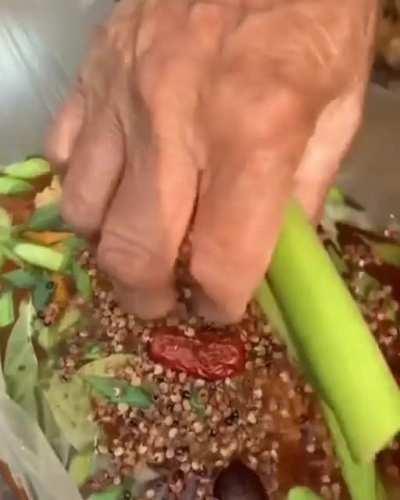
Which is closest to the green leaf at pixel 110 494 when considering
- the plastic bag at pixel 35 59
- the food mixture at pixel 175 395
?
the food mixture at pixel 175 395

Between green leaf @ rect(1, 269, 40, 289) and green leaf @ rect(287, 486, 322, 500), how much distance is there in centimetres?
16

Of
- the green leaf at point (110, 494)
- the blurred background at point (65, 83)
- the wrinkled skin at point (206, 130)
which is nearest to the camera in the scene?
the wrinkled skin at point (206, 130)

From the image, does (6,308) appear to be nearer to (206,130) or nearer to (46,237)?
(46,237)

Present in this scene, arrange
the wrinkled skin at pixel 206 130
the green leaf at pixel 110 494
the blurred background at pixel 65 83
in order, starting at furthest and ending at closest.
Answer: the blurred background at pixel 65 83
the green leaf at pixel 110 494
the wrinkled skin at pixel 206 130

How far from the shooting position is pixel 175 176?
1.32 ft

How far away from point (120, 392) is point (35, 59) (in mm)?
273

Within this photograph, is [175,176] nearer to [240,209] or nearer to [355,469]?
[240,209]

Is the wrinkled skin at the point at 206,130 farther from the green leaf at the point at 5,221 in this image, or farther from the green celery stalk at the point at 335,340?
the green leaf at the point at 5,221

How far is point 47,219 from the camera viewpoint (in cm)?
58

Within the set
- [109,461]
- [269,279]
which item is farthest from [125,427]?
[269,279]

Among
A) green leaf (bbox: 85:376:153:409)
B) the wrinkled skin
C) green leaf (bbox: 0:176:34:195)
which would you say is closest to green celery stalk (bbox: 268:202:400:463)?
the wrinkled skin

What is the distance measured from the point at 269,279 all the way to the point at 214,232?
0.03 meters

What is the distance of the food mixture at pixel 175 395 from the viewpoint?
480 millimetres

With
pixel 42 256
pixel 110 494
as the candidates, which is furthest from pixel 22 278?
pixel 110 494
